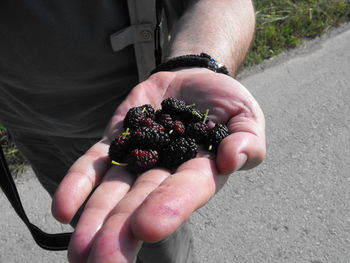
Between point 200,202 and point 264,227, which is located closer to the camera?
point 200,202

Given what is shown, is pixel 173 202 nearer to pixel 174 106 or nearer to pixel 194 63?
pixel 174 106

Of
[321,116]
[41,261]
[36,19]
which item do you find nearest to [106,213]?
[36,19]

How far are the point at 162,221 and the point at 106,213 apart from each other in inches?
9.3

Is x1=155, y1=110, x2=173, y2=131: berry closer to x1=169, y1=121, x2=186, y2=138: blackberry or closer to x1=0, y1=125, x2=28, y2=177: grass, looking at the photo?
x1=169, y1=121, x2=186, y2=138: blackberry

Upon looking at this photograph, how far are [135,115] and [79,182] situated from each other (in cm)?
40

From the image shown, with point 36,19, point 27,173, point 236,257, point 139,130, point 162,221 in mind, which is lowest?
point 236,257

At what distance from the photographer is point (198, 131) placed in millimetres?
1744

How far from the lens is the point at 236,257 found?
107 inches

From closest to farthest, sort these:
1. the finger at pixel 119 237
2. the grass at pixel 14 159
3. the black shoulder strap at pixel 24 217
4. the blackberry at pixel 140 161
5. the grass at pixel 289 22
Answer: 1. the finger at pixel 119 237
2. the blackberry at pixel 140 161
3. the black shoulder strap at pixel 24 217
4. the grass at pixel 14 159
5. the grass at pixel 289 22

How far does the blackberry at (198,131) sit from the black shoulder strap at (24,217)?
0.96 m

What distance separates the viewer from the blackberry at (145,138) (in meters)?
1.71

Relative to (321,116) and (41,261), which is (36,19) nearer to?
(41,261)

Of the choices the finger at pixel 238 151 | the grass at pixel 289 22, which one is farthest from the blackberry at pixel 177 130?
the grass at pixel 289 22

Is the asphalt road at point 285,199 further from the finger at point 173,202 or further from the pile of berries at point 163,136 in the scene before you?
the finger at point 173,202
